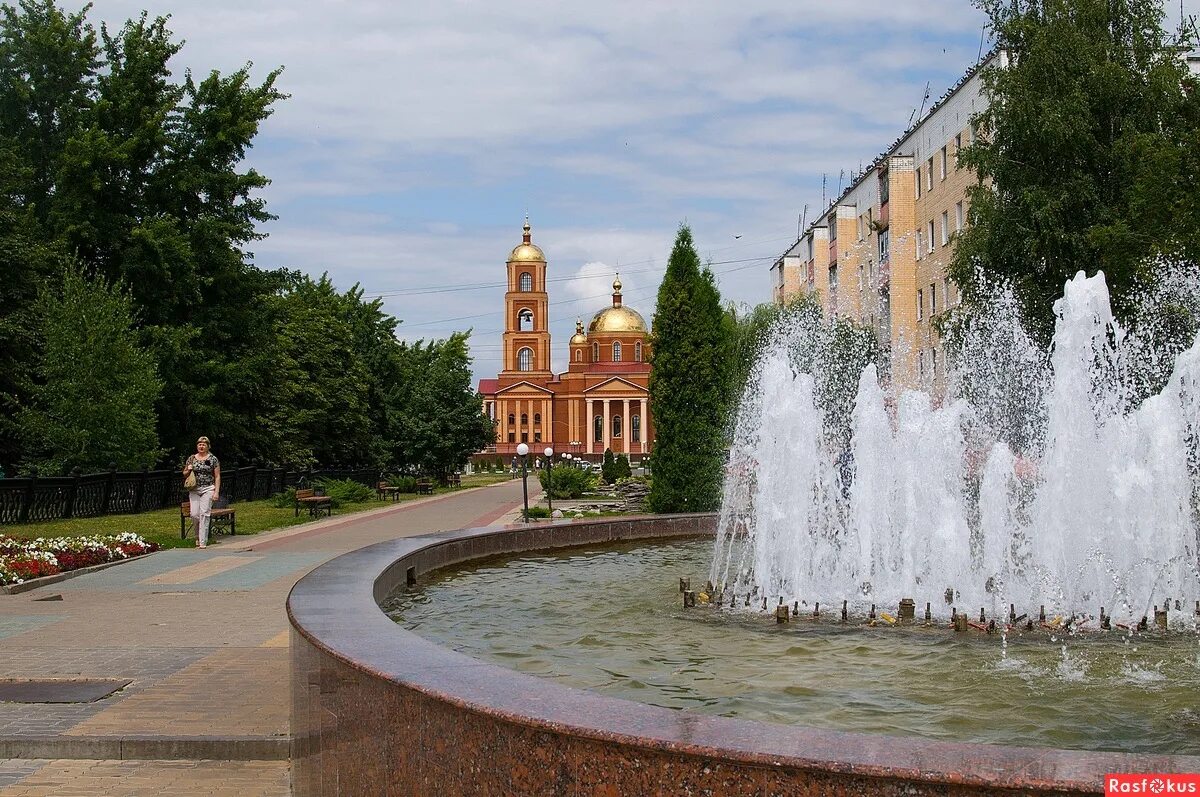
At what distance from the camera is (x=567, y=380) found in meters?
122

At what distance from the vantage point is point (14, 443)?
30.7 m

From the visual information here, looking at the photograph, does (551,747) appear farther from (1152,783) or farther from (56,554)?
(56,554)

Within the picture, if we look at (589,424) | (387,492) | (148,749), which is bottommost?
(387,492)

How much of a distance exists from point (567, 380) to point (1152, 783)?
120 m

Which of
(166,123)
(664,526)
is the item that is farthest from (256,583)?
(166,123)

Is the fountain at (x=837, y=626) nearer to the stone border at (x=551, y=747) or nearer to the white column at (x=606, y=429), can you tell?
the stone border at (x=551, y=747)

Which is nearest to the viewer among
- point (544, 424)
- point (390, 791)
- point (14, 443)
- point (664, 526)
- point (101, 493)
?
point (390, 791)

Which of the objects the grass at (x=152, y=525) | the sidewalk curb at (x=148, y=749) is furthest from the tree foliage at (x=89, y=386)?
the sidewalk curb at (x=148, y=749)

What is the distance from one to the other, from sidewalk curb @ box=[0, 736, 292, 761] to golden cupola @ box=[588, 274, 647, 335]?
11610cm

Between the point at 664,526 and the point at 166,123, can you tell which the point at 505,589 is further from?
the point at 166,123

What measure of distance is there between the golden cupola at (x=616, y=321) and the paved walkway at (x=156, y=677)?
352ft

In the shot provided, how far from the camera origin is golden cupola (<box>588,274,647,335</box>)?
122 m

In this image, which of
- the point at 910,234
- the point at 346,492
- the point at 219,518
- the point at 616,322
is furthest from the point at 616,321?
the point at 219,518

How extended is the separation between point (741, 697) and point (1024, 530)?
6.13 meters
